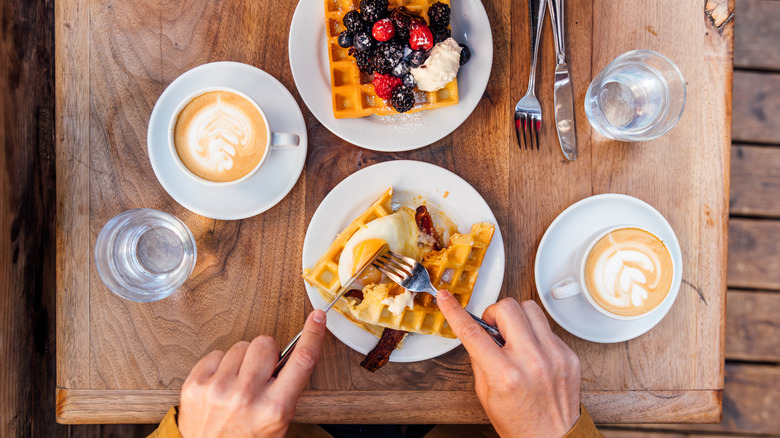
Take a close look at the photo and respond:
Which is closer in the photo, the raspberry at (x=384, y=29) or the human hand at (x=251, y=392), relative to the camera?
the human hand at (x=251, y=392)

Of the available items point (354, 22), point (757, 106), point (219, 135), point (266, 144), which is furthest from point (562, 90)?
point (757, 106)

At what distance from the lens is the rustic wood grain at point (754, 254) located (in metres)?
2.40

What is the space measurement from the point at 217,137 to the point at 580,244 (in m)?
1.17

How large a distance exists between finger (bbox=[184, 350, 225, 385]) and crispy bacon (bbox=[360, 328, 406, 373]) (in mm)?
438

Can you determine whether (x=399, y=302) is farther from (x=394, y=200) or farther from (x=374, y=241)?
(x=394, y=200)

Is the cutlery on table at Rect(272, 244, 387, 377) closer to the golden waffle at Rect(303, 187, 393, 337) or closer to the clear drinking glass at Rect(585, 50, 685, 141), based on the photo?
the golden waffle at Rect(303, 187, 393, 337)

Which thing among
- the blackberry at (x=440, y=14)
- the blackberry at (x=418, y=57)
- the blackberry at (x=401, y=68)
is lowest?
the blackberry at (x=401, y=68)

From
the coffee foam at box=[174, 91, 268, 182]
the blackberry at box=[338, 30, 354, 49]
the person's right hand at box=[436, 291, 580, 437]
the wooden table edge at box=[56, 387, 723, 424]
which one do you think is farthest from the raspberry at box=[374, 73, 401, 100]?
the wooden table edge at box=[56, 387, 723, 424]

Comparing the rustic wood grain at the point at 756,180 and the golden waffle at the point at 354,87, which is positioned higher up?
the golden waffle at the point at 354,87

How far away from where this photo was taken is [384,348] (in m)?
1.50

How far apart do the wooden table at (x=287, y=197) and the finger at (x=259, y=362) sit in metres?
0.21

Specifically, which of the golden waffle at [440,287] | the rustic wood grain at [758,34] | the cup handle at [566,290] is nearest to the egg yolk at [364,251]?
the golden waffle at [440,287]

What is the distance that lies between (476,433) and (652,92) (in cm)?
137

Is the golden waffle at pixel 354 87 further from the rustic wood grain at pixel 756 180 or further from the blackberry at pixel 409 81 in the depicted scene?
the rustic wood grain at pixel 756 180
